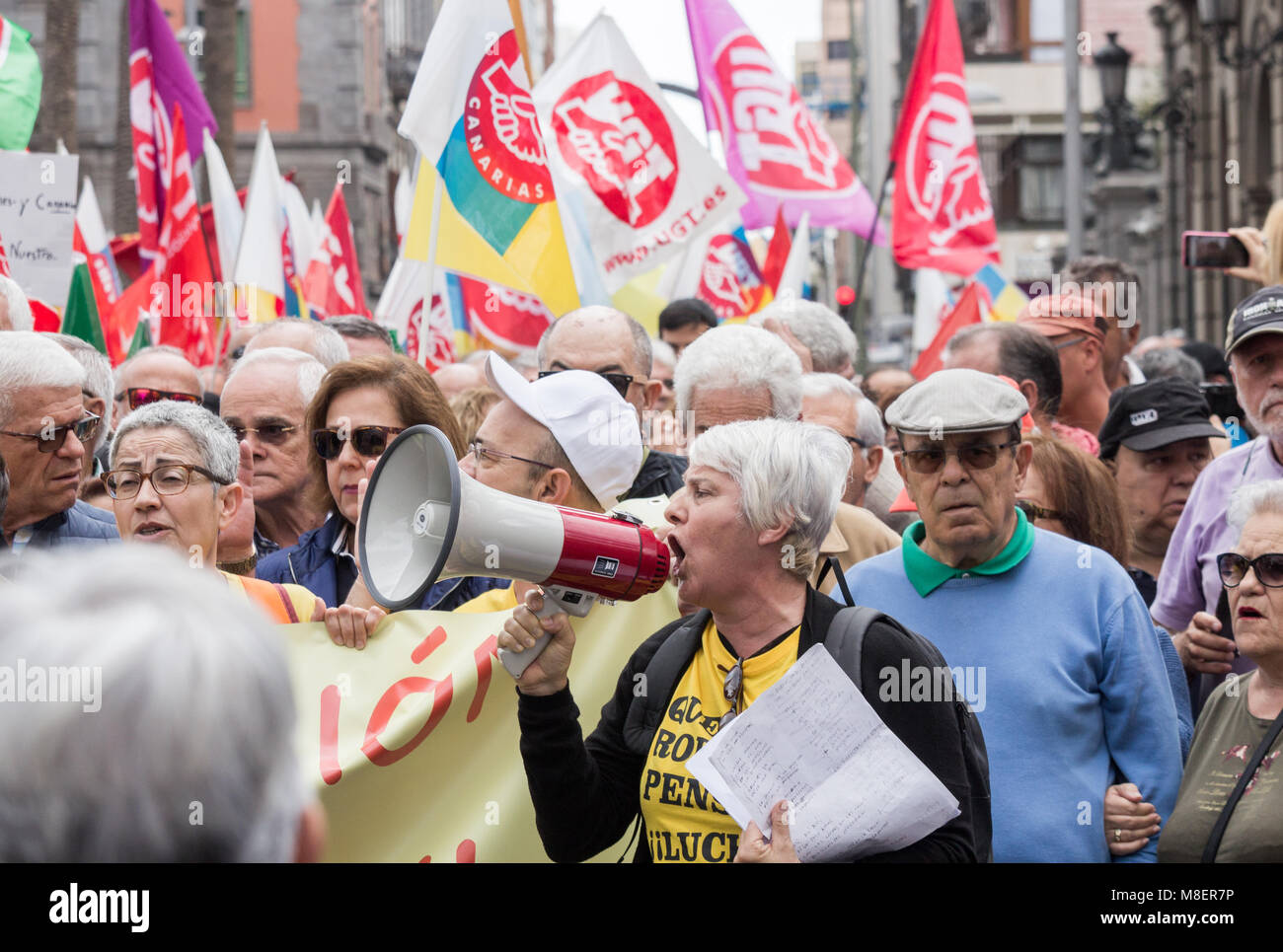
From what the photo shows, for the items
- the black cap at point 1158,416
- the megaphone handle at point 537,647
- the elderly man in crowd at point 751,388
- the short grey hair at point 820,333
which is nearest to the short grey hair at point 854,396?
the elderly man in crowd at point 751,388

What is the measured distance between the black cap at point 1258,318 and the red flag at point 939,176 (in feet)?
16.8

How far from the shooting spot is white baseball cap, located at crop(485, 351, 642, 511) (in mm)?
3705

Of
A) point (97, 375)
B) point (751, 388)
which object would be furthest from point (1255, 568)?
point (97, 375)

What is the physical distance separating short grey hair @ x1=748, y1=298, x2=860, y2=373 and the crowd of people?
33.8 inches

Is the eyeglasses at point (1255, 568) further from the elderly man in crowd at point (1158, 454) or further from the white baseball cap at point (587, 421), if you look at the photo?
the elderly man in crowd at point (1158, 454)

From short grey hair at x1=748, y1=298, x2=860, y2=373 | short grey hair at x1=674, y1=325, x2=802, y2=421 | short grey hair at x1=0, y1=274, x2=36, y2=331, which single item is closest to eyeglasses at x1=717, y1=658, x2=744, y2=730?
short grey hair at x1=674, y1=325, x2=802, y2=421

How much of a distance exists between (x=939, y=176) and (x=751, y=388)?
5176 mm

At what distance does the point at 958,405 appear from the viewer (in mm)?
3764

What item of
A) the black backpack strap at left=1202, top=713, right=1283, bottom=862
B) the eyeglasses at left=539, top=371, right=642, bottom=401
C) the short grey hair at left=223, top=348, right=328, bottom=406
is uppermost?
the short grey hair at left=223, top=348, right=328, bottom=406

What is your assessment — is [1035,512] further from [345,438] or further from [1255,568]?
[345,438]

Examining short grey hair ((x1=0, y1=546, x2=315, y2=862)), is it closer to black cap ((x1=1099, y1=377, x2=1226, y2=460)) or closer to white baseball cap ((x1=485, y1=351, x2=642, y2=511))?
white baseball cap ((x1=485, y1=351, x2=642, y2=511))

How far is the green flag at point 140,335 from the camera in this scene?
9.20 meters

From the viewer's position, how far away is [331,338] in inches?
231
